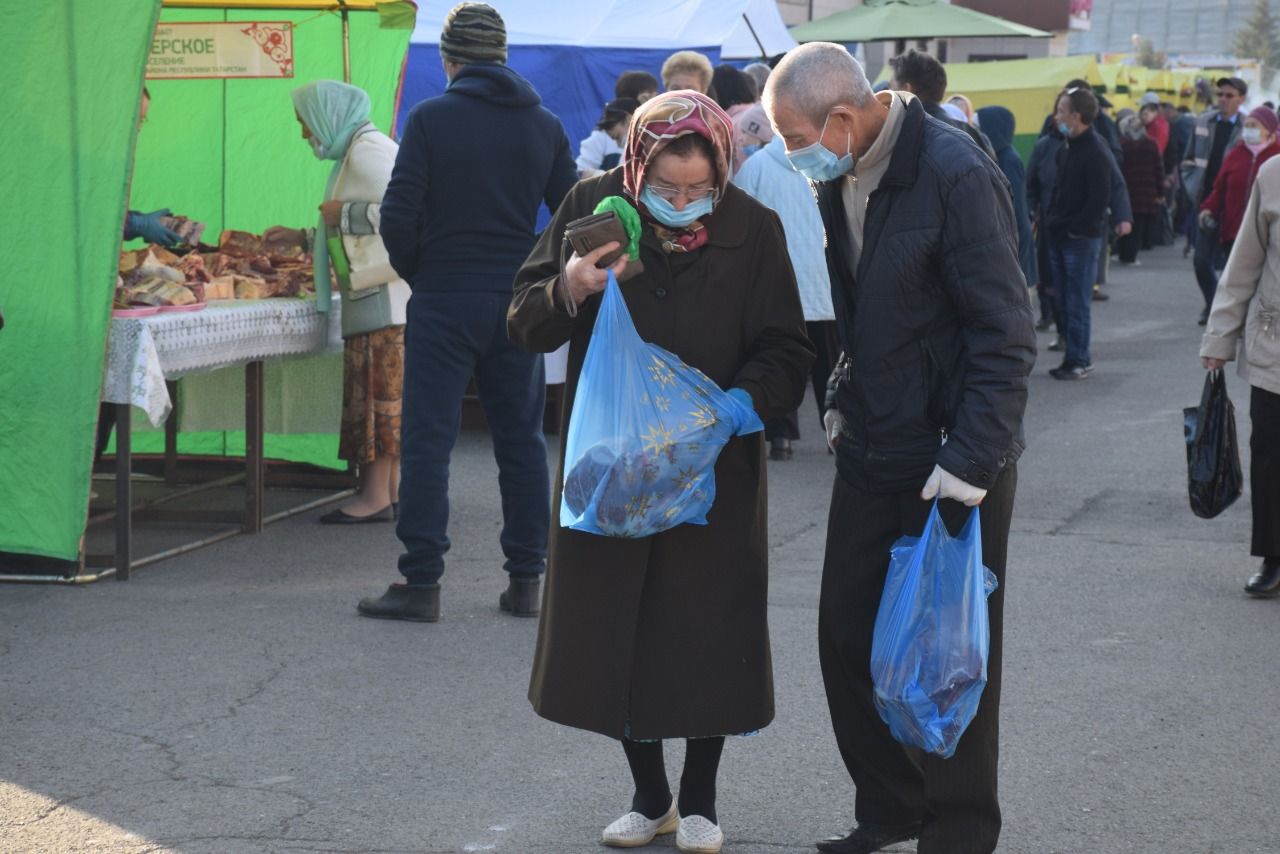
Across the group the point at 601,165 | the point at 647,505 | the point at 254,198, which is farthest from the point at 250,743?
the point at 601,165

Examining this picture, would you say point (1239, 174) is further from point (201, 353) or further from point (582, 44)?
point (201, 353)

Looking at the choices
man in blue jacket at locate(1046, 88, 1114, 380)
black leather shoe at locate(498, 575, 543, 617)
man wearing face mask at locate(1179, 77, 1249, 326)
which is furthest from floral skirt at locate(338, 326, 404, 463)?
man wearing face mask at locate(1179, 77, 1249, 326)

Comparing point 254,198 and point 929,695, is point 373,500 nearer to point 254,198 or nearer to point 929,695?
point 254,198

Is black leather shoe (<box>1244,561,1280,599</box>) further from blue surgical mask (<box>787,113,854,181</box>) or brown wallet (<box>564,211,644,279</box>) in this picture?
brown wallet (<box>564,211,644,279</box>)

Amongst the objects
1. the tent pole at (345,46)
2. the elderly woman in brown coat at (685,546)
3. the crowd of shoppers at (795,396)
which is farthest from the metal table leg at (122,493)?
the elderly woman in brown coat at (685,546)

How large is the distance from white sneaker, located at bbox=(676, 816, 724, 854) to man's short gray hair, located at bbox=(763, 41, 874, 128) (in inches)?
63.9

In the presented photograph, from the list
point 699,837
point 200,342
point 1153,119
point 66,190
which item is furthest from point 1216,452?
point 1153,119

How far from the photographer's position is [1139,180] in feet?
71.2

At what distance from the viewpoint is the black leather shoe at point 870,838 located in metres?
4.00

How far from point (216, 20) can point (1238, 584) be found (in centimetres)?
542

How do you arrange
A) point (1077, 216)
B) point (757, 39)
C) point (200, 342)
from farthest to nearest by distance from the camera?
point (757, 39) < point (1077, 216) < point (200, 342)

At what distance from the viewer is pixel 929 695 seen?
142 inches

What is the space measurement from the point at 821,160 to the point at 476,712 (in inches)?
89.3

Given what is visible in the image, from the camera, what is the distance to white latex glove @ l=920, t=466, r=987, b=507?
356 cm
